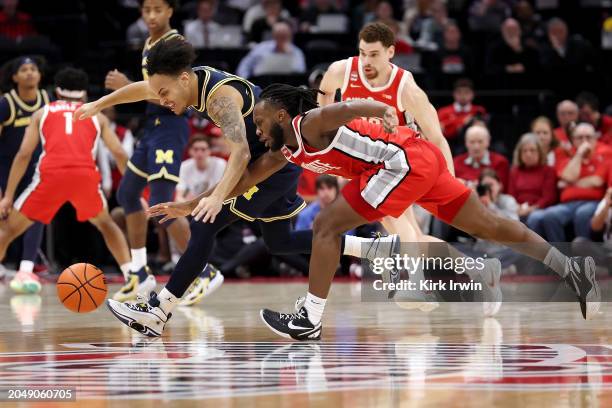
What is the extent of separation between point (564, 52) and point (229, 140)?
9171 millimetres

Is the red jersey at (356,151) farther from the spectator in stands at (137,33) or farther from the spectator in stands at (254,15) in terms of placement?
the spectator in stands at (254,15)

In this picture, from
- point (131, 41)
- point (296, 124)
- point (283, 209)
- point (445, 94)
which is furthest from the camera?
point (131, 41)

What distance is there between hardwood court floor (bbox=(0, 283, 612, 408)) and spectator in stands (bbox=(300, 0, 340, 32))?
8.39 metres

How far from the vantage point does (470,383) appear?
421 cm

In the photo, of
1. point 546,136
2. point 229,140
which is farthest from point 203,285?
point 546,136

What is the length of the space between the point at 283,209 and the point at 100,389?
2669mm

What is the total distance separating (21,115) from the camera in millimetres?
10469

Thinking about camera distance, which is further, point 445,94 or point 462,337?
point 445,94

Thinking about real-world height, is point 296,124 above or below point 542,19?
below

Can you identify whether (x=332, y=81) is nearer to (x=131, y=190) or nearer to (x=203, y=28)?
(x=131, y=190)

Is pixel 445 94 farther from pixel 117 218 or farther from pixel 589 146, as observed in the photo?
pixel 117 218

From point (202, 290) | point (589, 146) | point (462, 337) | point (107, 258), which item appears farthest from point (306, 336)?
point (107, 258)

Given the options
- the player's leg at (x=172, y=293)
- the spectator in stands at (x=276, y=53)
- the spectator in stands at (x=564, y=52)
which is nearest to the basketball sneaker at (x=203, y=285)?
the player's leg at (x=172, y=293)

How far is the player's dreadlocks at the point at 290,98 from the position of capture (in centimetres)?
572
